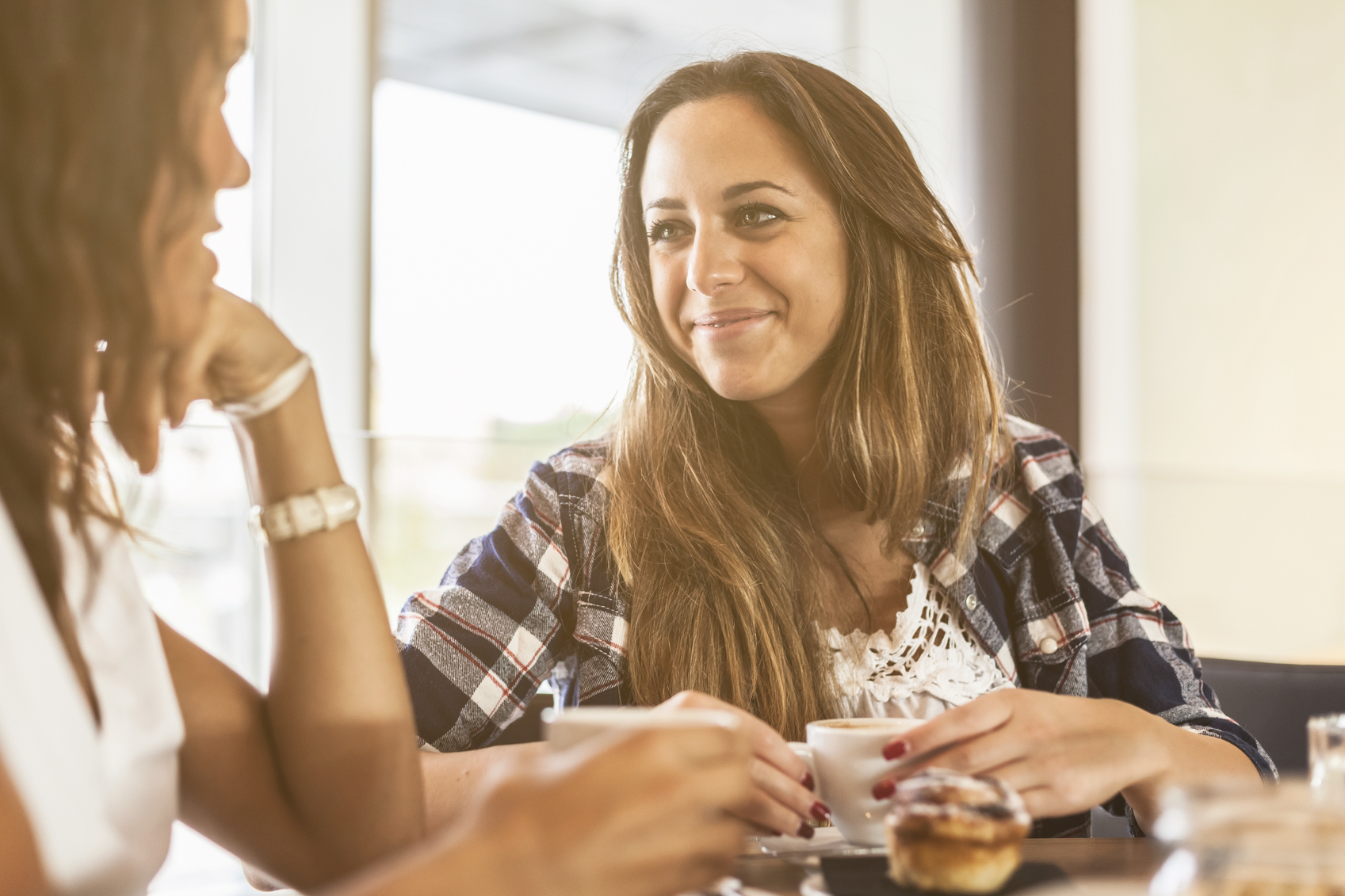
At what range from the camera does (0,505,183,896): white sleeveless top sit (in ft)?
2.34

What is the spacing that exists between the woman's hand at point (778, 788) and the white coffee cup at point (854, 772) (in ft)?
0.05

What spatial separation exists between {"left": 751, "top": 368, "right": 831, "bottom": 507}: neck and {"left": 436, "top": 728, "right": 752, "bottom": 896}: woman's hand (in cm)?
104

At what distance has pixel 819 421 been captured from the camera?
1.55 m

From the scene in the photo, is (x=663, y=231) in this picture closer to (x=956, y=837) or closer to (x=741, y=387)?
(x=741, y=387)

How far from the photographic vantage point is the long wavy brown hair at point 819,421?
140 centimetres

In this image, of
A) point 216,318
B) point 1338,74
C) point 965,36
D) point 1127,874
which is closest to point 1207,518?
point 1338,74

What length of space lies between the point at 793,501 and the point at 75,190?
1.02 m

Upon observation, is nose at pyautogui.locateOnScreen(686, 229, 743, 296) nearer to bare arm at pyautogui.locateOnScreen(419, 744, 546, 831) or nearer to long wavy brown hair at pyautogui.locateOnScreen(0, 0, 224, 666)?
bare arm at pyautogui.locateOnScreen(419, 744, 546, 831)

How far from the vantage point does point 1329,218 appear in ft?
11.1

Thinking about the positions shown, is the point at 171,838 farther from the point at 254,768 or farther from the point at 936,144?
the point at 936,144

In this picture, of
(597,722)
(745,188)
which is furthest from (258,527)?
(745,188)

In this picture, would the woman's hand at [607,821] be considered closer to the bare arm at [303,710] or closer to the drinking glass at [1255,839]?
the drinking glass at [1255,839]

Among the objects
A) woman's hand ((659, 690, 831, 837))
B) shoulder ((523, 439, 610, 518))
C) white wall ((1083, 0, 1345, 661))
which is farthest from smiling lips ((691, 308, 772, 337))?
white wall ((1083, 0, 1345, 661))

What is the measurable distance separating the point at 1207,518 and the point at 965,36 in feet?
5.41
